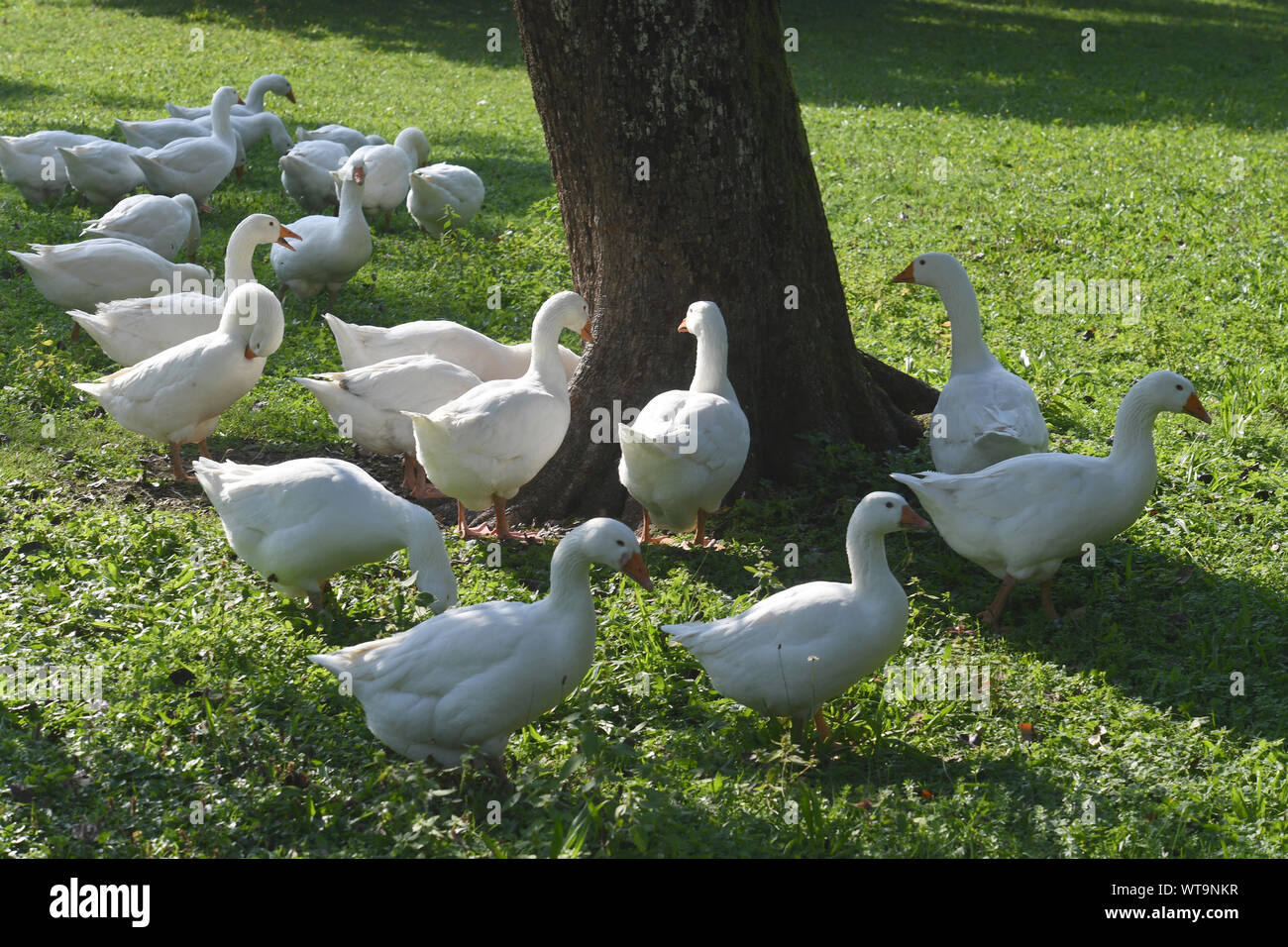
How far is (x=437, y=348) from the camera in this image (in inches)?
274

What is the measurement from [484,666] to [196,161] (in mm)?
8751

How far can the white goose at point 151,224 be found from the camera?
9250 millimetres

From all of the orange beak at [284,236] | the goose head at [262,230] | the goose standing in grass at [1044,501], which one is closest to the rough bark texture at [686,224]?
the goose standing in grass at [1044,501]

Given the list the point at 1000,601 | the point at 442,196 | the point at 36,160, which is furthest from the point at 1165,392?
the point at 36,160

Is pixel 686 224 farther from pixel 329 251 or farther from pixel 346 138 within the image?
pixel 346 138

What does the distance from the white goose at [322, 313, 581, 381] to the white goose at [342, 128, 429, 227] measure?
372 cm

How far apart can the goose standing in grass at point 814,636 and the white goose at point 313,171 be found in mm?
8242

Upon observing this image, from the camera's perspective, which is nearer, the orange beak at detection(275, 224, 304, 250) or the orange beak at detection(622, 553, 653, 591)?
the orange beak at detection(622, 553, 653, 591)

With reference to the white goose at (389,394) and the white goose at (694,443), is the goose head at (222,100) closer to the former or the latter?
the white goose at (389,394)

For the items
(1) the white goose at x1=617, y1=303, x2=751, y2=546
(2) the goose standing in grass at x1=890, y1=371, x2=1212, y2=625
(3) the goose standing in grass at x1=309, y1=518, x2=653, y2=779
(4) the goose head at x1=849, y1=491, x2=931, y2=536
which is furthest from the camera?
(1) the white goose at x1=617, y1=303, x2=751, y2=546

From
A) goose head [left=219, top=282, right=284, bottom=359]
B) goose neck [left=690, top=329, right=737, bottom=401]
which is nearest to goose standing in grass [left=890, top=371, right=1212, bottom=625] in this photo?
goose neck [left=690, top=329, right=737, bottom=401]

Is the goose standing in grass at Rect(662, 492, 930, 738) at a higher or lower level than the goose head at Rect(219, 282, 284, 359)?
lower

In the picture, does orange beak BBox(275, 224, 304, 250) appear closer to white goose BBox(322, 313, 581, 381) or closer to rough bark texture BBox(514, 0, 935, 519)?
white goose BBox(322, 313, 581, 381)

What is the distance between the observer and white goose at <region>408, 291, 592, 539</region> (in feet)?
18.6
